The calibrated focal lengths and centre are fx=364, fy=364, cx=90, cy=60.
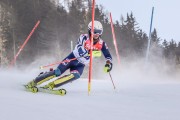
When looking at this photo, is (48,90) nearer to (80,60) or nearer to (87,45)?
(80,60)

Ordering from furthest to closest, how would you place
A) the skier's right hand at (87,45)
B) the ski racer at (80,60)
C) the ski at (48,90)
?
the skier's right hand at (87,45) < the ski racer at (80,60) < the ski at (48,90)

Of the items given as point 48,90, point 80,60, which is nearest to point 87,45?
point 80,60

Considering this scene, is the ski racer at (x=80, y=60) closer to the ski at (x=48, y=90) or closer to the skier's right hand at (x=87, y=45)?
the skier's right hand at (x=87, y=45)

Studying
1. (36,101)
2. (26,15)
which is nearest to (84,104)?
(36,101)

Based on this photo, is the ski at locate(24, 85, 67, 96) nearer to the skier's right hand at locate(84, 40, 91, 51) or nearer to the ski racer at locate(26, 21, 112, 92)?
the ski racer at locate(26, 21, 112, 92)

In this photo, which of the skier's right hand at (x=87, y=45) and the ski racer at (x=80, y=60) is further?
the skier's right hand at (x=87, y=45)

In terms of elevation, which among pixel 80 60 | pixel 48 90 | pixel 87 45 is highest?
pixel 87 45

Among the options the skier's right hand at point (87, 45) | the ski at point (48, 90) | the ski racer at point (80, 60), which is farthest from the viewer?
the skier's right hand at point (87, 45)

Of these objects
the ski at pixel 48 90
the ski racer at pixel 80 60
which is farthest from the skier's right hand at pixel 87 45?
the ski at pixel 48 90

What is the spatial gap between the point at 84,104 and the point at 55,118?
4.00 ft

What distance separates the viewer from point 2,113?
382 centimetres

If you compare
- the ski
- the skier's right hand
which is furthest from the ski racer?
the ski

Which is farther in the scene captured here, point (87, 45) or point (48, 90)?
point (87, 45)

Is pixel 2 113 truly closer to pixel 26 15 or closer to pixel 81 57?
pixel 81 57
